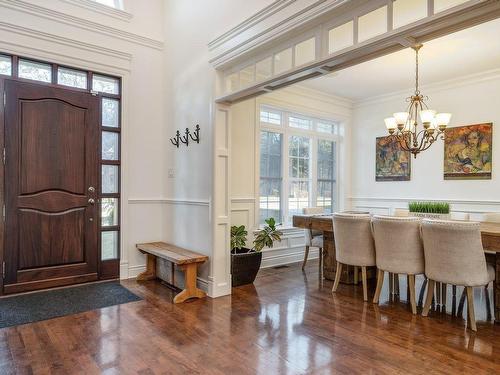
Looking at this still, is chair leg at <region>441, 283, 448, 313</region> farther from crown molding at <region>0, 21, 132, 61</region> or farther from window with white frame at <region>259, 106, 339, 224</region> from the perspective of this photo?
crown molding at <region>0, 21, 132, 61</region>

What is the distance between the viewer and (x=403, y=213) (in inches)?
178

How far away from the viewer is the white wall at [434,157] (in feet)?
15.9

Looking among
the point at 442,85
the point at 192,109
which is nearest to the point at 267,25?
the point at 192,109

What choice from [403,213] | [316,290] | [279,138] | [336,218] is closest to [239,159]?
[279,138]

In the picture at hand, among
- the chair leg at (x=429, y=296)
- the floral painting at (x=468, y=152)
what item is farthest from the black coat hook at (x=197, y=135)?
the floral painting at (x=468, y=152)

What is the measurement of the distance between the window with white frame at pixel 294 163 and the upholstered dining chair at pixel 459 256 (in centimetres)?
264

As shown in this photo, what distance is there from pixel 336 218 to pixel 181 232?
6.27 ft

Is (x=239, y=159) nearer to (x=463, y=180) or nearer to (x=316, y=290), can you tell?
(x=316, y=290)

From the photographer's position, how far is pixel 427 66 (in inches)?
184

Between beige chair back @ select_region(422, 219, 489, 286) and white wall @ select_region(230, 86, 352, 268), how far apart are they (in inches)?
89.3

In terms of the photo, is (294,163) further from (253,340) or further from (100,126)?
(253,340)

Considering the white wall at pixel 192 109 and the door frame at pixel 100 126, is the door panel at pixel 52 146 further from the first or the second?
the white wall at pixel 192 109

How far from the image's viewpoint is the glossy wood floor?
223 cm

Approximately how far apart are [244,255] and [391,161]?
11.3 feet
